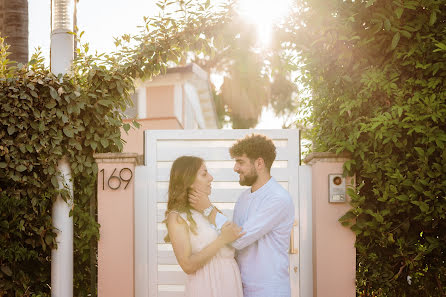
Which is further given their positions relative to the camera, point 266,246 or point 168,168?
point 168,168

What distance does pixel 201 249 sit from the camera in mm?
3965

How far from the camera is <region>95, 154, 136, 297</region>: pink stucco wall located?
545 cm

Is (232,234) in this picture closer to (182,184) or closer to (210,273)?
(210,273)

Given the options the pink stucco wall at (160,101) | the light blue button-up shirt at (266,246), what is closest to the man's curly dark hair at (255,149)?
the light blue button-up shirt at (266,246)

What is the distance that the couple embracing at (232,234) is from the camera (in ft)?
13.0

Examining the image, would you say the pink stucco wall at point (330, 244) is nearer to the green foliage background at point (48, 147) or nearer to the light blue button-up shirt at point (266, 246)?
the light blue button-up shirt at point (266, 246)

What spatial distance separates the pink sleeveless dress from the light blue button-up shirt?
16 centimetres

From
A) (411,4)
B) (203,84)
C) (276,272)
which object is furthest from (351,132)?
(203,84)

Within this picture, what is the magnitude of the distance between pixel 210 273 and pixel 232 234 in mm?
361

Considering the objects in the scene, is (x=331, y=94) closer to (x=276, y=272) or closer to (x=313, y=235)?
(x=313, y=235)

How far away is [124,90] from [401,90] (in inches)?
122

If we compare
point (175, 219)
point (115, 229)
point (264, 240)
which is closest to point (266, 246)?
point (264, 240)

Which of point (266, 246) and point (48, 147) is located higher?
point (48, 147)

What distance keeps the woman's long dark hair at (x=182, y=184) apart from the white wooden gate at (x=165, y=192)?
1.36m
